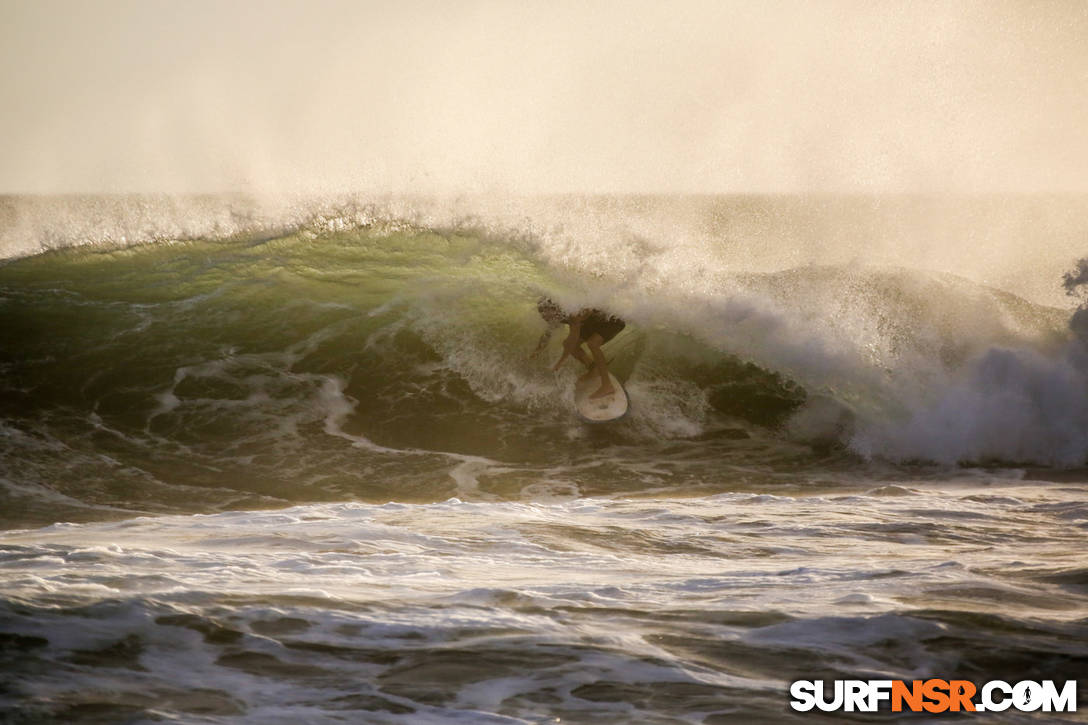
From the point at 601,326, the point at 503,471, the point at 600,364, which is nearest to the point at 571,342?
the point at 600,364

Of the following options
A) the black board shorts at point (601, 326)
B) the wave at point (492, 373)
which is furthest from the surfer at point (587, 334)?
the wave at point (492, 373)

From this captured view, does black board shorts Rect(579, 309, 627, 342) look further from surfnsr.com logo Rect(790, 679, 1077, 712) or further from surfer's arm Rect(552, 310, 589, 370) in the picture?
surfnsr.com logo Rect(790, 679, 1077, 712)

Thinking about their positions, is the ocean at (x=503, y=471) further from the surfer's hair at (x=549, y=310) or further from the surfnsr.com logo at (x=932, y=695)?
the surfer's hair at (x=549, y=310)

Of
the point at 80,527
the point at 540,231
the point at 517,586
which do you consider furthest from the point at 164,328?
the point at 517,586

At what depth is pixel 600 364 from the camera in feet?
34.8

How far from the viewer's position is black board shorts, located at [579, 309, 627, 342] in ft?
36.1

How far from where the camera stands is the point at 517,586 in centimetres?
467

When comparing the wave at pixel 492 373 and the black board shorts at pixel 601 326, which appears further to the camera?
the black board shorts at pixel 601 326

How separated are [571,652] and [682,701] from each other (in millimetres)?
539

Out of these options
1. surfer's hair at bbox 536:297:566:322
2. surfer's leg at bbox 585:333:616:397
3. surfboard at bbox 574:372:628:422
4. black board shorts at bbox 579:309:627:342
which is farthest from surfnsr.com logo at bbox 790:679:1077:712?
surfer's hair at bbox 536:297:566:322

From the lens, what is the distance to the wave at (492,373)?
9078 mm

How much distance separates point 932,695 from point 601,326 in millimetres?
7941

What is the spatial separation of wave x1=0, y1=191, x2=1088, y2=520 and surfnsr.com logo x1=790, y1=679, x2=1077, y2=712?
16.6 feet

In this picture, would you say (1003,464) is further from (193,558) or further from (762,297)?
(193,558)
